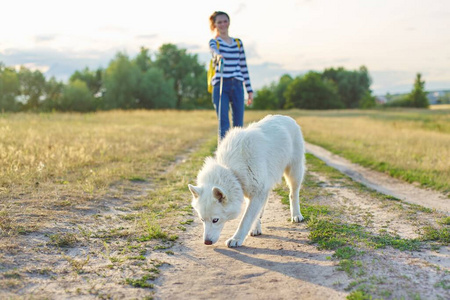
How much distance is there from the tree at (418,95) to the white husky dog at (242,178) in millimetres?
96790

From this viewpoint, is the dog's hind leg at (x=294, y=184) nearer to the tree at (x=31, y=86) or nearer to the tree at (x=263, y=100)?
the tree at (x=31, y=86)

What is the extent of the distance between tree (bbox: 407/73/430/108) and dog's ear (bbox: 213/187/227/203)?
9810 cm

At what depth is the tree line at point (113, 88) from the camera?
4734cm

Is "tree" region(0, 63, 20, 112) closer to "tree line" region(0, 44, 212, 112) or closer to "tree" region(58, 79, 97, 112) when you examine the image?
"tree line" region(0, 44, 212, 112)

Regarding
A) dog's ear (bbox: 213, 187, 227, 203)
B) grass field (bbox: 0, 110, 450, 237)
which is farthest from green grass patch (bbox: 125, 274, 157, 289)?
grass field (bbox: 0, 110, 450, 237)

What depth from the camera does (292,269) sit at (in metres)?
3.57

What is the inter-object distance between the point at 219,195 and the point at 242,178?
469mm

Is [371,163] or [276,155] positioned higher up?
[276,155]

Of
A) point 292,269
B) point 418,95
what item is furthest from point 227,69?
point 418,95

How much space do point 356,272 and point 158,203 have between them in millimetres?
3495

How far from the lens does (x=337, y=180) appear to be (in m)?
8.17

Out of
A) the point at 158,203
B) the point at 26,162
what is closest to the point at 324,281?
the point at 158,203

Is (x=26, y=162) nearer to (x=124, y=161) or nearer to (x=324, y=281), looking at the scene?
(x=124, y=161)

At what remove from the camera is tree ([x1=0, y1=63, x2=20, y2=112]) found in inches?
1724
